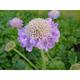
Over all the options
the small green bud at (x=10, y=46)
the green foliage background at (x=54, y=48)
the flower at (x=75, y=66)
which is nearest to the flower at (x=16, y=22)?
the green foliage background at (x=54, y=48)

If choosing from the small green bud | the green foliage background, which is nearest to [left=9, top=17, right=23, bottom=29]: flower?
the green foliage background

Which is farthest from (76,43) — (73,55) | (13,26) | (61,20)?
(13,26)

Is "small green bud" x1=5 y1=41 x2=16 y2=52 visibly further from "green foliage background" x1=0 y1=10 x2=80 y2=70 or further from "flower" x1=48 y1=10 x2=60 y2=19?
"flower" x1=48 y1=10 x2=60 y2=19

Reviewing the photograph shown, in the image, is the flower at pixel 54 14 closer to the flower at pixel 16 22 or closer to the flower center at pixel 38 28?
the flower center at pixel 38 28

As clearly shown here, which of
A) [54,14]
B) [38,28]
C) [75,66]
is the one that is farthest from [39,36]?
[75,66]

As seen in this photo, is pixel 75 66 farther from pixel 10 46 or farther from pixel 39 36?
pixel 10 46

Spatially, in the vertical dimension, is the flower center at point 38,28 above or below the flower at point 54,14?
below

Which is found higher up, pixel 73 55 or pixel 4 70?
pixel 73 55
